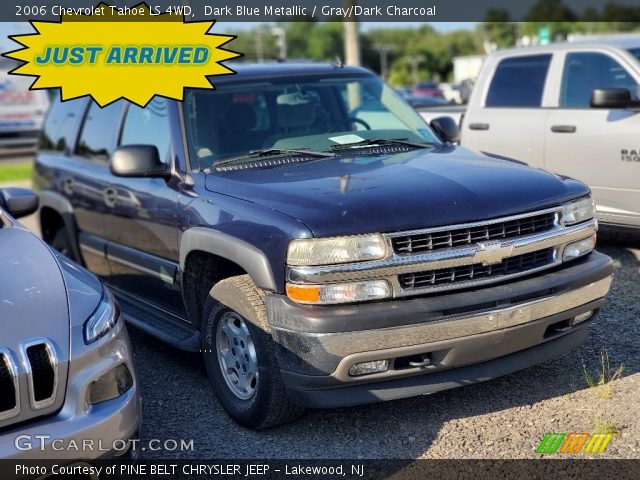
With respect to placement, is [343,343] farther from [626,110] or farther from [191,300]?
[626,110]

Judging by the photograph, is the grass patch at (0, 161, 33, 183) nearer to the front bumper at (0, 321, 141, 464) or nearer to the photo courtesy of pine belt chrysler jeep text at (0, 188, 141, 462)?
the photo courtesy of pine belt chrysler jeep text at (0, 188, 141, 462)

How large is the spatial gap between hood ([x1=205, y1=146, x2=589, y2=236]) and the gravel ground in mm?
1047

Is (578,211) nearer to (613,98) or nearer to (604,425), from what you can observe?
(604,425)

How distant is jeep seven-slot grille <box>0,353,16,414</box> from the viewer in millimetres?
2994

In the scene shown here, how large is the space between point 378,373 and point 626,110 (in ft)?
13.7

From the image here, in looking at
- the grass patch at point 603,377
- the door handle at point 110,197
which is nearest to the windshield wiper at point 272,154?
the door handle at point 110,197

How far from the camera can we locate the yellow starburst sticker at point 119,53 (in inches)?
230

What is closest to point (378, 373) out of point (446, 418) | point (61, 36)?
point (446, 418)

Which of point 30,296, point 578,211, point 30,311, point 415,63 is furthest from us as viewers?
point 415,63

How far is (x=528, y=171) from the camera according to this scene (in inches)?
169

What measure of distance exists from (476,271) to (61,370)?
6.17 feet

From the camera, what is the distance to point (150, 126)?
515 cm

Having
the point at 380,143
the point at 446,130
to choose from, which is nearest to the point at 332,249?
the point at 380,143

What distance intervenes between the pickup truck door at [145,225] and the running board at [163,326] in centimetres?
6
